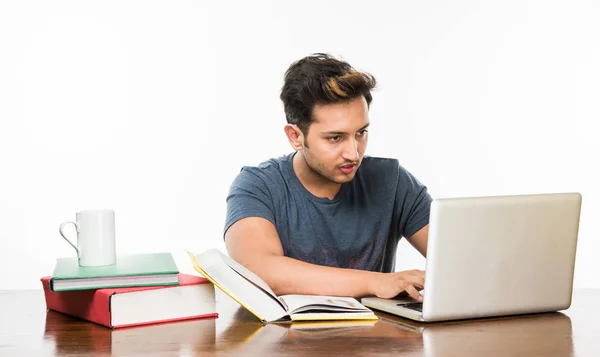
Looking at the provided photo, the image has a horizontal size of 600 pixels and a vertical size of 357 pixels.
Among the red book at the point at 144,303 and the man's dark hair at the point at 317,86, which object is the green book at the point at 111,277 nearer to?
the red book at the point at 144,303

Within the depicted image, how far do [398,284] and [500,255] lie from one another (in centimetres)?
25

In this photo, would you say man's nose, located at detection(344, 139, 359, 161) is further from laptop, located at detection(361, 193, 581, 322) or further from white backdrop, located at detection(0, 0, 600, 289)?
white backdrop, located at detection(0, 0, 600, 289)

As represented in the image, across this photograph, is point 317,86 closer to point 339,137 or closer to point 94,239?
point 339,137

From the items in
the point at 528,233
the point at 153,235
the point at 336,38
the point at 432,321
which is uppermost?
the point at 336,38

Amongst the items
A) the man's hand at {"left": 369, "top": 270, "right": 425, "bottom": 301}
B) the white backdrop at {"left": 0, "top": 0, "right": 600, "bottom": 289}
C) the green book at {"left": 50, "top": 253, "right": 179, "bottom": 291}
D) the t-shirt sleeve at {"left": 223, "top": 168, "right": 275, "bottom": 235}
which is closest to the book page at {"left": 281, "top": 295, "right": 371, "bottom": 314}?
the man's hand at {"left": 369, "top": 270, "right": 425, "bottom": 301}

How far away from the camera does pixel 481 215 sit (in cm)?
146

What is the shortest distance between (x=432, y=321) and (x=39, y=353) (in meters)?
0.71

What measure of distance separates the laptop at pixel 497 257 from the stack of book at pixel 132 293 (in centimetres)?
39

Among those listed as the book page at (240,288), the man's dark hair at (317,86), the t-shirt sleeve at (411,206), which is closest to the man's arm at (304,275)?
the book page at (240,288)

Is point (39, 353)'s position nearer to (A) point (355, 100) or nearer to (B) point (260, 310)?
(B) point (260, 310)

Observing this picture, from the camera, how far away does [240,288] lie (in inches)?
60.1

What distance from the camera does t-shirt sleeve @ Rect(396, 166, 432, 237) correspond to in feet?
7.71

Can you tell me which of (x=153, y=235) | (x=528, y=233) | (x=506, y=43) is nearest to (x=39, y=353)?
(x=528, y=233)

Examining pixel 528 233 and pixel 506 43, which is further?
pixel 506 43
